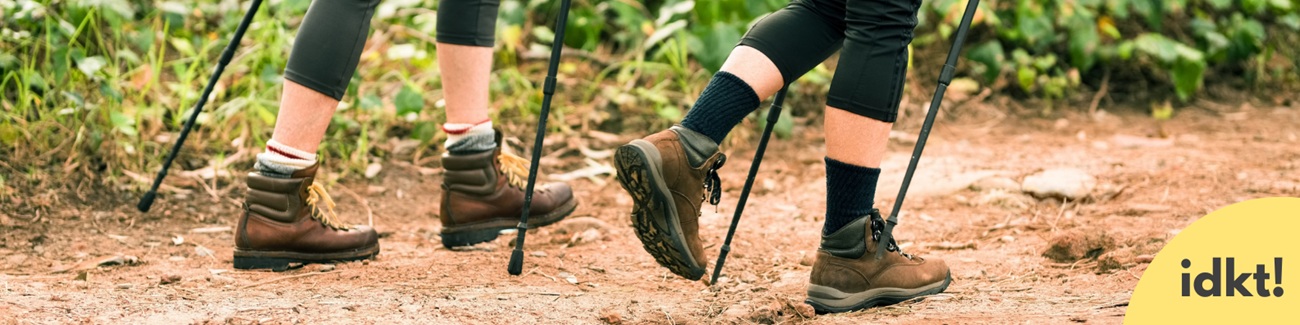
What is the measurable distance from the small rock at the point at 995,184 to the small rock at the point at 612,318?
63.3 inches

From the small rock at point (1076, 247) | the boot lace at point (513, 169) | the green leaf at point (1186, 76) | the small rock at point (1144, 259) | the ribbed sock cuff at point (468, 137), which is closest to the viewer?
the small rock at point (1144, 259)

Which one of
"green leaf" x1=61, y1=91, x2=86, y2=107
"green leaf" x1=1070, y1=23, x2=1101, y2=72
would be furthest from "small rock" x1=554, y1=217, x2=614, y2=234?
"green leaf" x1=1070, y1=23, x2=1101, y2=72

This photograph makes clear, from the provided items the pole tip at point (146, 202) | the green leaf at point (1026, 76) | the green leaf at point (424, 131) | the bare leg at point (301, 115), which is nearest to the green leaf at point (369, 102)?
the green leaf at point (424, 131)

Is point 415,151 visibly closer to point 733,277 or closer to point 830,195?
point 733,277

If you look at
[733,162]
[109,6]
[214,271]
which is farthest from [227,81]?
[733,162]

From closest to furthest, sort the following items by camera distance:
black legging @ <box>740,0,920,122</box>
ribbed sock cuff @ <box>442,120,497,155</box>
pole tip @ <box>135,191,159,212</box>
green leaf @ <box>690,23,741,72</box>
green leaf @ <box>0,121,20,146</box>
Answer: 1. black legging @ <box>740,0,920,122</box>
2. ribbed sock cuff @ <box>442,120,497,155</box>
3. pole tip @ <box>135,191,159,212</box>
4. green leaf @ <box>0,121,20,146</box>
5. green leaf @ <box>690,23,741,72</box>

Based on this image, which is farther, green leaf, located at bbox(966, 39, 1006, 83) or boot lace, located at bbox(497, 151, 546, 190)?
green leaf, located at bbox(966, 39, 1006, 83)

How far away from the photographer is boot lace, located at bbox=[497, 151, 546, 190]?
232cm

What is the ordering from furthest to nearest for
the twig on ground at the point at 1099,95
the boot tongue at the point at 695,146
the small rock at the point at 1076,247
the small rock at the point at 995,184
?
the twig on ground at the point at 1099,95 → the small rock at the point at 995,184 → the small rock at the point at 1076,247 → the boot tongue at the point at 695,146

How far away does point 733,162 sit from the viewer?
10.9ft

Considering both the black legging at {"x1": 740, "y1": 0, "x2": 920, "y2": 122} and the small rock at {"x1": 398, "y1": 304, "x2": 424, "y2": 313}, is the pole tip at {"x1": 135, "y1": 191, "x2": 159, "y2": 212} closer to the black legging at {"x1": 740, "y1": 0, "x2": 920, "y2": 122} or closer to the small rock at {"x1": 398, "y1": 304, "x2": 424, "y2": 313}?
the small rock at {"x1": 398, "y1": 304, "x2": 424, "y2": 313}

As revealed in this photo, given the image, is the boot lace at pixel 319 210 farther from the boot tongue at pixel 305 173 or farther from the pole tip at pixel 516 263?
the pole tip at pixel 516 263

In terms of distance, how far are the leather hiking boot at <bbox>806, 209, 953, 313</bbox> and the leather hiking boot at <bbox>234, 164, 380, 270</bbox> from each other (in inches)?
44.5

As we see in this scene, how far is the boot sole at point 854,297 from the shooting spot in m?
1.75
